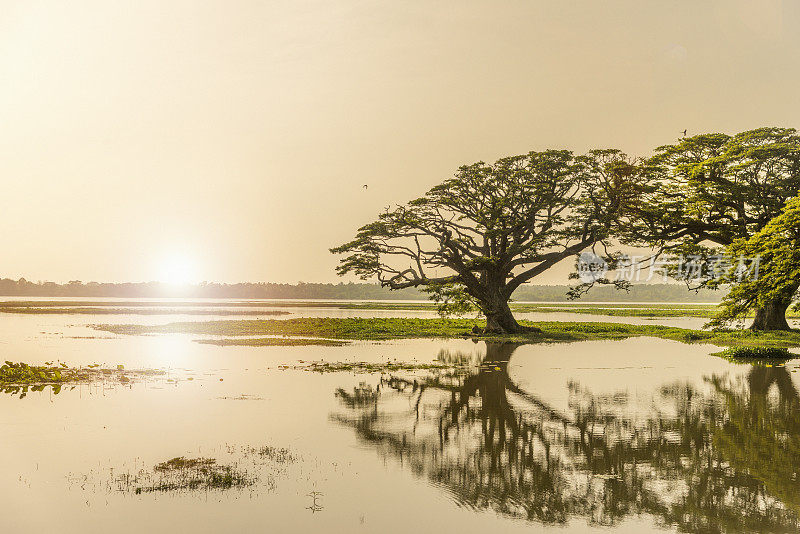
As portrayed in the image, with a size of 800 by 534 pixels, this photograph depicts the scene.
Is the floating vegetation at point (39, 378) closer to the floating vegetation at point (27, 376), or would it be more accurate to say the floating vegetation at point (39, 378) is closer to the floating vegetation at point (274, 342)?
the floating vegetation at point (27, 376)

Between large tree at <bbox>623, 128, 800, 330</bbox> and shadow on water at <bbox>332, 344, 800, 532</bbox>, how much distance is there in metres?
27.1

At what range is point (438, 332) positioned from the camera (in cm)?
5128

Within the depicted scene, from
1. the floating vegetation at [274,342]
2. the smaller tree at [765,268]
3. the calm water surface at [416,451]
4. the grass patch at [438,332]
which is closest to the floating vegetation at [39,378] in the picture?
the calm water surface at [416,451]

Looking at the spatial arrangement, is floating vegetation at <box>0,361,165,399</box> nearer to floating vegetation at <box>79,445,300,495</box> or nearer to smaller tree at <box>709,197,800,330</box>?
floating vegetation at <box>79,445,300,495</box>

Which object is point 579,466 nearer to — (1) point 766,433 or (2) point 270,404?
(1) point 766,433

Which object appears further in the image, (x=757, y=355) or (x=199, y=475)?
(x=757, y=355)

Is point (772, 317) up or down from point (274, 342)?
up

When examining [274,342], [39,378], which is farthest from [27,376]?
[274,342]

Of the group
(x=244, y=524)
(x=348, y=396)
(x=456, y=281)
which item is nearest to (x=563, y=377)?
(x=348, y=396)

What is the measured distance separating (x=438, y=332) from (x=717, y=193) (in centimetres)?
2276

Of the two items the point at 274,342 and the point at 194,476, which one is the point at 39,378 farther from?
the point at 274,342

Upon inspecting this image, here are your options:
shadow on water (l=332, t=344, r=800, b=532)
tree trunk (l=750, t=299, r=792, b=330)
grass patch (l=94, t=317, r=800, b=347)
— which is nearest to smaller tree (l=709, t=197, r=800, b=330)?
grass patch (l=94, t=317, r=800, b=347)

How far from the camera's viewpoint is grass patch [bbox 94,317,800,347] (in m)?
43.8

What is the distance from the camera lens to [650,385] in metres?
23.0
